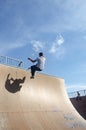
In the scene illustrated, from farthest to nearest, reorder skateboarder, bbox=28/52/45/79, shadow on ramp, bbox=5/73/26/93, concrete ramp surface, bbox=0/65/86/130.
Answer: skateboarder, bbox=28/52/45/79
shadow on ramp, bbox=5/73/26/93
concrete ramp surface, bbox=0/65/86/130

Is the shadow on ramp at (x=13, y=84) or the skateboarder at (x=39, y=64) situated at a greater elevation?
the skateboarder at (x=39, y=64)

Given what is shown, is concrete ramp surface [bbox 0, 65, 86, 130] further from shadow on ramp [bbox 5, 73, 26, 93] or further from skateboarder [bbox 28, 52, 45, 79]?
skateboarder [bbox 28, 52, 45, 79]

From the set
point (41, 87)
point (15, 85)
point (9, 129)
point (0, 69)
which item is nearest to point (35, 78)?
point (41, 87)

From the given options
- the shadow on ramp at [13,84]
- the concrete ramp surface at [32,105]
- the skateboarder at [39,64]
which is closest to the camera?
the concrete ramp surface at [32,105]

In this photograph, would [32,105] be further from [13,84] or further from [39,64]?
[39,64]

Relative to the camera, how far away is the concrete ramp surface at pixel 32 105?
29.3ft

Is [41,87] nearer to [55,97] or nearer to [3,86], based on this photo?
[55,97]

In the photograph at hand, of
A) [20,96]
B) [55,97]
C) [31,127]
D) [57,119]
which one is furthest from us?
[55,97]

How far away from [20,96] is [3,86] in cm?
103

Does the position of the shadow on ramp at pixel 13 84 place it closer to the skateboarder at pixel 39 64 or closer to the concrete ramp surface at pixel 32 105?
the concrete ramp surface at pixel 32 105

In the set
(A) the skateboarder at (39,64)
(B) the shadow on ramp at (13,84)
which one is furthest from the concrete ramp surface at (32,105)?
(A) the skateboarder at (39,64)

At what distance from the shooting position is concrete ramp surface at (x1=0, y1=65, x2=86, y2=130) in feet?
29.3

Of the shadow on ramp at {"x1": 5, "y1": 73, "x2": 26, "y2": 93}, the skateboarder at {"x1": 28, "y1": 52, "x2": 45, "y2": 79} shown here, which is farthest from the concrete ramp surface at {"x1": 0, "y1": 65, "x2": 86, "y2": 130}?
the skateboarder at {"x1": 28, "y1": 52, "x2": 45, "y2": 79}

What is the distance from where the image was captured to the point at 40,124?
9641 millimetres
